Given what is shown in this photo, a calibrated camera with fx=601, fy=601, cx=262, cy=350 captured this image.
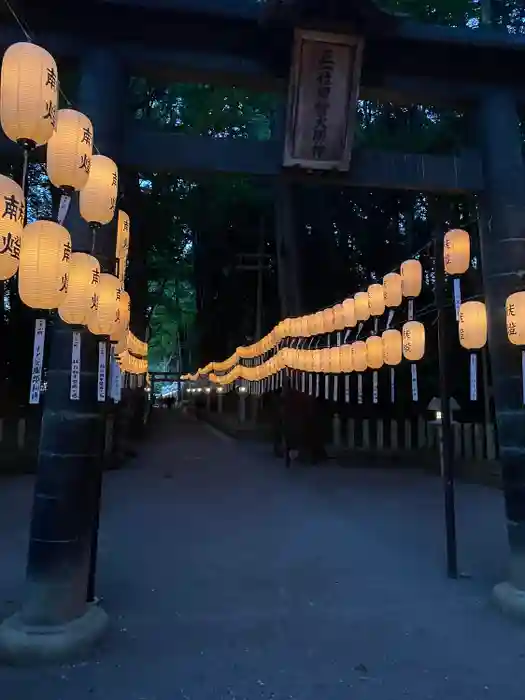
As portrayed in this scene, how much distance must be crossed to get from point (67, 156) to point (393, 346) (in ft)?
18.2

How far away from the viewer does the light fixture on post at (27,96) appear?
395cm

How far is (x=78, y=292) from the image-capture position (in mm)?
4688

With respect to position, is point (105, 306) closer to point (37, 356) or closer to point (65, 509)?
point (37, 356)

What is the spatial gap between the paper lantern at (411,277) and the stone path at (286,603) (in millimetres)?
3357

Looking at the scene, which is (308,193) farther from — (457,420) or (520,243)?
(520,243)

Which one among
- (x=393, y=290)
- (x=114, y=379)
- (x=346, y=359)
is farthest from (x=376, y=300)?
(x=114, y=379)

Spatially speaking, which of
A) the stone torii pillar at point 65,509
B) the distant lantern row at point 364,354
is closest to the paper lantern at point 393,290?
the distant lantern row at point 364,354

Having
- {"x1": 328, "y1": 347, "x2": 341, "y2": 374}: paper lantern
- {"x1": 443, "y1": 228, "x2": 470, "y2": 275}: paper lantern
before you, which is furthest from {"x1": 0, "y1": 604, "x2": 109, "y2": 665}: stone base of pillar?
{"x1": 328, "y1": 347, "x2": 341, "y2": 374}: paper lantern

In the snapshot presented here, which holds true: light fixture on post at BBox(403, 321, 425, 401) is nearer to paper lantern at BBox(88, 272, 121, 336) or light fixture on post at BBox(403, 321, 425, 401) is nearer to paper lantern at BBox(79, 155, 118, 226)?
paper lantern at BBox(88, 272, 121, 336)

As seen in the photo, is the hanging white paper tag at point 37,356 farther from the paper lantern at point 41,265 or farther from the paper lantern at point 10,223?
the paper lantern at point 10,223

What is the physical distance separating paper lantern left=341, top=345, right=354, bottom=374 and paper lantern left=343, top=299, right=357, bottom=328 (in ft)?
1.44

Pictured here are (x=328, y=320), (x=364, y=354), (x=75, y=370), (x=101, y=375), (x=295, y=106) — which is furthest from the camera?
(x=328, y=320)

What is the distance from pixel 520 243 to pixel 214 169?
3127 millimetres

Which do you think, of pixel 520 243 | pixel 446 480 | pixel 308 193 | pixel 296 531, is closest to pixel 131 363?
pixel 308 193
